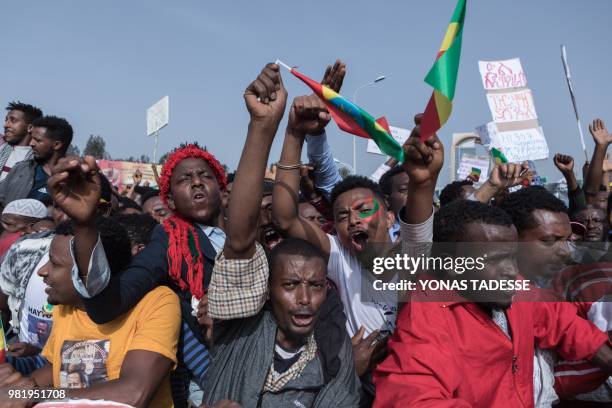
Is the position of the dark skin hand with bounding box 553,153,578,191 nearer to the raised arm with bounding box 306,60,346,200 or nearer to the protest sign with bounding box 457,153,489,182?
the raised arm with bounding box 306,60,346,200

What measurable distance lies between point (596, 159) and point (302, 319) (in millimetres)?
4423

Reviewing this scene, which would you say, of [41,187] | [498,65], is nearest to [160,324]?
[41,187]

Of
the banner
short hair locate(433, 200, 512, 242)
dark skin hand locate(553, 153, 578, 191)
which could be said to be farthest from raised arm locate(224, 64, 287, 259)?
the banner

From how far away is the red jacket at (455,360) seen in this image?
210 cm

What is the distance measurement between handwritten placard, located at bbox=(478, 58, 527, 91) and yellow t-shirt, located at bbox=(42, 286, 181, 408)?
21.5 feet

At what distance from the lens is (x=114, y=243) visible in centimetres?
268

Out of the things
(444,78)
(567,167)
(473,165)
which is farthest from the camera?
(473,165)

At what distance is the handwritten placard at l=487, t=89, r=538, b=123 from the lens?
7598 millimetres

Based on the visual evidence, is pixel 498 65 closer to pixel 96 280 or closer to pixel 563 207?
pixel 563 207

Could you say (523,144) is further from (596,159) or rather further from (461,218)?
(461,218)

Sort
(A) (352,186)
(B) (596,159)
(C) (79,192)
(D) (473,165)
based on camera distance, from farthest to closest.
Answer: (D) (473,165) → (B) (596,159) → (A) (352,186) → (C) (79,192)

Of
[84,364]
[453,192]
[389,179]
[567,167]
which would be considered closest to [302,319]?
[84,364]

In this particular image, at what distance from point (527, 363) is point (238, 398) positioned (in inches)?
50.0

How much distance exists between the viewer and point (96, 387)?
2141 mm
